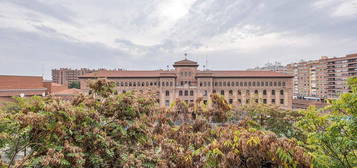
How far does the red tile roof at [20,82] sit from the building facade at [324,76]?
8575 centimetres

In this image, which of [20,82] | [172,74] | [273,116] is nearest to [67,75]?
[20,82]

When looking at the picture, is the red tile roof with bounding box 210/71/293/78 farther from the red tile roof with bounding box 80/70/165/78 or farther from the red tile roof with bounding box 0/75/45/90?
the red tile roof with bounding box 0/75/45/90

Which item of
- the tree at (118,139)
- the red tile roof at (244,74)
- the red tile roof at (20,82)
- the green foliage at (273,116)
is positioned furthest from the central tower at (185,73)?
the tree at (118,139)

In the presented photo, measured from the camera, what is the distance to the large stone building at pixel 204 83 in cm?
4781

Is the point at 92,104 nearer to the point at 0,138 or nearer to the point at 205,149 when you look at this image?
the point at 0,138

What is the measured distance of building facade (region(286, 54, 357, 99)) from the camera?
61.6m

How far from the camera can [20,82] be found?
44469 millimetres

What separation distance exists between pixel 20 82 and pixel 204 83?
151 feet

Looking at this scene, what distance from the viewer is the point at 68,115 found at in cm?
481

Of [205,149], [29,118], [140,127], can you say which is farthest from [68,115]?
[205,149]

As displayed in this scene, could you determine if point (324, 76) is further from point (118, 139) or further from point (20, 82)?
point (20, 82)

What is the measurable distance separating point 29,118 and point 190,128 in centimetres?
518

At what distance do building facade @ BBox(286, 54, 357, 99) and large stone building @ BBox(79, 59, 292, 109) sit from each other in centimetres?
2177

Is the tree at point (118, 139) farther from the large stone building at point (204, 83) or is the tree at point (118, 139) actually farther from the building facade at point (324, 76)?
the building facade at point (324, 76)
